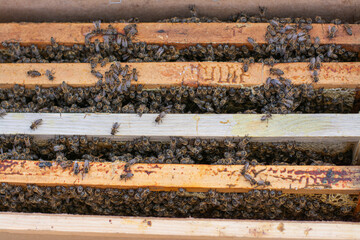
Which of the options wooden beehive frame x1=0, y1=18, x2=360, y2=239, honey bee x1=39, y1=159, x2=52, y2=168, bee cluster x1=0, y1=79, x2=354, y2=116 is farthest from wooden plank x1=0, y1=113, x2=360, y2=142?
honey bee x1=39, y1=159, x2=52, y2=168

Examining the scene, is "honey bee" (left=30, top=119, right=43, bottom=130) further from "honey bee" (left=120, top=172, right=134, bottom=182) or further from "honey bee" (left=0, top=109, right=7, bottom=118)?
"honey bee" (left=120, top=172, right=134, bottom=182)

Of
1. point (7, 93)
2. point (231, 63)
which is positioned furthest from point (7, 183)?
point (231, 63)

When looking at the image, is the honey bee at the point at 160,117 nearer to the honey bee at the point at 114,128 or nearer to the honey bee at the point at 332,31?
the honey bee at the point at 114,128

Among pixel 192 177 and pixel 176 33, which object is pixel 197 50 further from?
pixel 192 177

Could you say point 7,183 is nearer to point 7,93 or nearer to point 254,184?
point 7,93

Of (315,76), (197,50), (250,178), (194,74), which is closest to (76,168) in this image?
(194,74)
